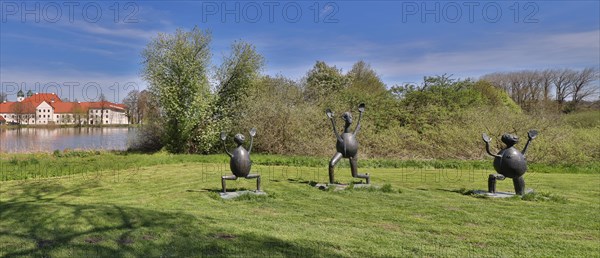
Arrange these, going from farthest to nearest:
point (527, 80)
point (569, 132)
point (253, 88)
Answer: point (527, 80) < point (253, 88) < point (569, 132)

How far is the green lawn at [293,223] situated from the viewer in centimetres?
400

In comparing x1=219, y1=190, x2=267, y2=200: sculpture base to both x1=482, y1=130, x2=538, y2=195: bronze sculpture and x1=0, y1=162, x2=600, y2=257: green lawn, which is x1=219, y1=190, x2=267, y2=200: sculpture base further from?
x1=482, y1=130, x2=538, y2=195: bronze sculpture

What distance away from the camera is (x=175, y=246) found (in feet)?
12.8

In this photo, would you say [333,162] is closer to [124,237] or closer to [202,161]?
[124,237]

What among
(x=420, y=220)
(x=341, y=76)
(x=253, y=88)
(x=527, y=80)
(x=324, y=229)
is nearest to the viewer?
(x=324, y=229)

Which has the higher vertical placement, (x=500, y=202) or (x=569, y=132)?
(x=569, y=132)

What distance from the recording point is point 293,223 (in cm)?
543

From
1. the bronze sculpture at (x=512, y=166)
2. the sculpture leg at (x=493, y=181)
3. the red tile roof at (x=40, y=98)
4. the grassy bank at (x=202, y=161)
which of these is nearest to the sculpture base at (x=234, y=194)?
the sculpture leg at (x=493, y=181)

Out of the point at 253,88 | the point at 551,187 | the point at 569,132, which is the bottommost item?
the point at 551,187

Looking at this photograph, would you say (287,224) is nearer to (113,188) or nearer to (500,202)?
(500,202)

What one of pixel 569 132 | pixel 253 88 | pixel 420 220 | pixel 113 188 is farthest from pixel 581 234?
pixel 253 88

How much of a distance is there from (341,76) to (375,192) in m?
30.8

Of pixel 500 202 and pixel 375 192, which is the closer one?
pixel 500 202

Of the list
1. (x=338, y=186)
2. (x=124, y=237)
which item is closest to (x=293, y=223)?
(x=124, y=237)
